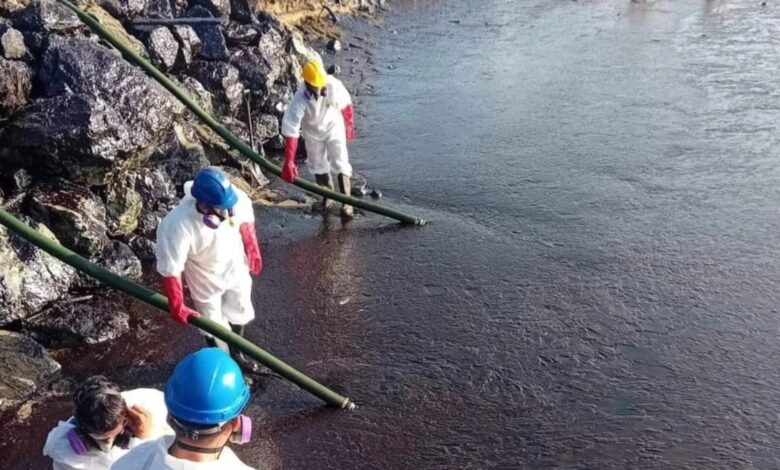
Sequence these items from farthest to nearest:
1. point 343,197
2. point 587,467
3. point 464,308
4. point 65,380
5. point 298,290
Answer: point 343,197 < point 298,290 < point 464,308 < point 65,380 < point 587,467

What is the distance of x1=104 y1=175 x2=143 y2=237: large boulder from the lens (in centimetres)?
745

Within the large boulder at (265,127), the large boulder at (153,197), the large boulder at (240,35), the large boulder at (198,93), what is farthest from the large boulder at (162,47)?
the large boulder at (153,197)

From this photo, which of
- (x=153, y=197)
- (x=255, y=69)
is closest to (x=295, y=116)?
(x=153, y=197)

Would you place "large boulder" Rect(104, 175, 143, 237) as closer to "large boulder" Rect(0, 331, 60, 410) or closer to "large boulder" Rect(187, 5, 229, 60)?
"large boulder" Rect(0, 331, 60, 410)

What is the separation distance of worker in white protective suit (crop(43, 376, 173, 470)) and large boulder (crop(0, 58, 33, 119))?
196 inches

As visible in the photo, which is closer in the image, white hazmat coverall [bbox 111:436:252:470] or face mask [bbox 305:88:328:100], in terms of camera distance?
white hazmat coverall [bbox 111:436:252:470]

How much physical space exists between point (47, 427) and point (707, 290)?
521 centimetres

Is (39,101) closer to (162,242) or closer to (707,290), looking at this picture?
(162,242)

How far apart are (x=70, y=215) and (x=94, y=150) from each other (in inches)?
26.9

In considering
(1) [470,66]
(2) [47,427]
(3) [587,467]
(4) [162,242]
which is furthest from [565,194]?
(1) [470,66]

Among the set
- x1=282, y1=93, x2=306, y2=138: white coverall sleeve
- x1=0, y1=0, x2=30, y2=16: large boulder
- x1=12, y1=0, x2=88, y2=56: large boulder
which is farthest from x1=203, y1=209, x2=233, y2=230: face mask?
x1=0, y1=0, x2=30, y2=16: large boulder

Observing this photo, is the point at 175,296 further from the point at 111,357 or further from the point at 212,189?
the point at 111,357

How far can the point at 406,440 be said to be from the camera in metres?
4.95

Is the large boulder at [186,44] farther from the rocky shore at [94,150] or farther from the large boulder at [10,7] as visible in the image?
the large boulder at [10,7]
